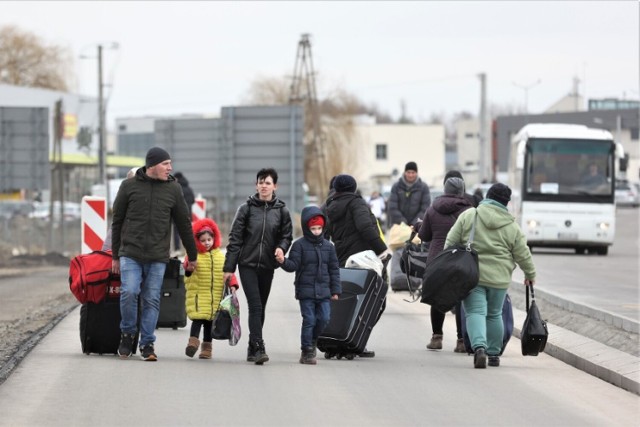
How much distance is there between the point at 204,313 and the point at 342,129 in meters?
82.2

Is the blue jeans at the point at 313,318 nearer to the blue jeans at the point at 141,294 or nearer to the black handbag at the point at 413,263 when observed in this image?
the blue jeans at the point at 141,294

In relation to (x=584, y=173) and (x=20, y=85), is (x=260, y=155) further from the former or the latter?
(x=20, y=85)

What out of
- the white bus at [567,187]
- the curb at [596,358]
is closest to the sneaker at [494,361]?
the curb at [596,358]

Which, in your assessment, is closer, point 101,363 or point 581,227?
point 101,363

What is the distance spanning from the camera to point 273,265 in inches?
500

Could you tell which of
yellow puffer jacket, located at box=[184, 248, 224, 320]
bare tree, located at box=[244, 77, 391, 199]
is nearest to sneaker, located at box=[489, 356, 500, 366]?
yellow puffer jacket, located at box=[184, 248, 224, 320]

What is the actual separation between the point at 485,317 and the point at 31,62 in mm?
90072

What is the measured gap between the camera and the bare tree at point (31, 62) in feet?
312

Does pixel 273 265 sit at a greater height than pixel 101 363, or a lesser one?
greater

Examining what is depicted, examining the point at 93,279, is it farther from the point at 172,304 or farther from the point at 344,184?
the point at 344,184

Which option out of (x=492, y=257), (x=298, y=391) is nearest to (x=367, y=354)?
(x=492, y=257)

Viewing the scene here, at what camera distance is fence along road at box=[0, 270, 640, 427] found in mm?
9539

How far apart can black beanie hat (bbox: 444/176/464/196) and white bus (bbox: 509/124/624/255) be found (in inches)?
924

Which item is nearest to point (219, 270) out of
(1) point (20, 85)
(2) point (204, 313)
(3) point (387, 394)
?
(2) point (204, 313)
